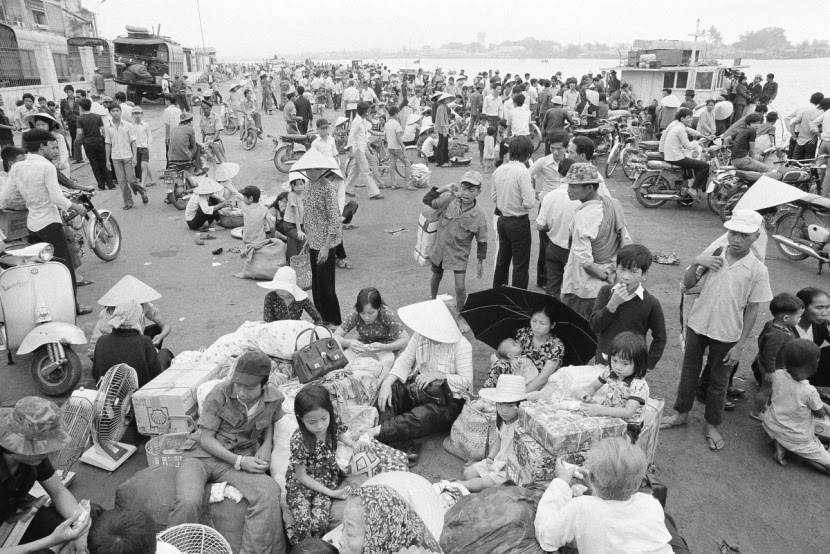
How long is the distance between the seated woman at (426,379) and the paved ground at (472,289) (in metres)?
0.28

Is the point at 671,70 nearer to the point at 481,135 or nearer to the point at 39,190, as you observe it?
the point at 481,135

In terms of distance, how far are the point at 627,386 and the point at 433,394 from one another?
4.68ft

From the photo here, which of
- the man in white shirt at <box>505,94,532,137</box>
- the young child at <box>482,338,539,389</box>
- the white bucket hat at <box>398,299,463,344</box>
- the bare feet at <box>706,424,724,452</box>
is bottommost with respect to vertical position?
the bare feet at <box>706,424,724,452</box>

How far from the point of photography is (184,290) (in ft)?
24.1

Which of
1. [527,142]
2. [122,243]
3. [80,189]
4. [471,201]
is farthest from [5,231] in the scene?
[527,142]

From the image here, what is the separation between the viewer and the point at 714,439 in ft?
13.8

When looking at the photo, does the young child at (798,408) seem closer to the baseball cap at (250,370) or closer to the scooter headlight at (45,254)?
the baseball cap at (250,370)

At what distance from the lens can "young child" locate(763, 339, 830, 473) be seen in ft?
12.9

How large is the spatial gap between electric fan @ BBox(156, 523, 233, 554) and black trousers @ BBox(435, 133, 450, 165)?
12.6 metres

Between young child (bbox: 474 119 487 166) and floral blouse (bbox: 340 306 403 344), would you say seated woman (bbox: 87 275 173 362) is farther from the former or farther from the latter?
young child (bbox: 474 119 487 166)

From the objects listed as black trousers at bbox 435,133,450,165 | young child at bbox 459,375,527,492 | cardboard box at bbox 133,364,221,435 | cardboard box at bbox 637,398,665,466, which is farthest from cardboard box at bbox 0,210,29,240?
black trousers at bbox 435,133,450,165

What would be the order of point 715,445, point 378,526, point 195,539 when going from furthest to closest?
point 715,445
point 195,539
point 378,526

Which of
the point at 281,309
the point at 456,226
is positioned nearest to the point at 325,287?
the point at 281,309

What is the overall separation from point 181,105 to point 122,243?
47.3 ft
